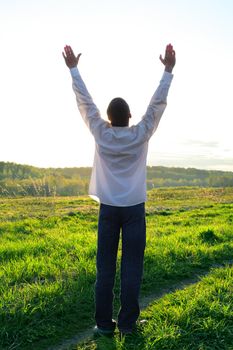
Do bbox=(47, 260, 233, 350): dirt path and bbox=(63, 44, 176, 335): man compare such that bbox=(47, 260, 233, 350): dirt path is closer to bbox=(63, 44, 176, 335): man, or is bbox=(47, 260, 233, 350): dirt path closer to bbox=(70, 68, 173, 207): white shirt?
bbox=(63, 44, 176, 335): man

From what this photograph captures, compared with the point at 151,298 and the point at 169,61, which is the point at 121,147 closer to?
the point at 169,61

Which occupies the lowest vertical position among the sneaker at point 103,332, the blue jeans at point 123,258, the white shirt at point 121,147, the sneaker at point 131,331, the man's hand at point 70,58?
the sneaker at point 103,332

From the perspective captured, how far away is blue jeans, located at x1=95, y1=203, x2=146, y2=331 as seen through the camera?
18.3ft

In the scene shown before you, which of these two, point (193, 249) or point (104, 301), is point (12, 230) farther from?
point (104, 301)

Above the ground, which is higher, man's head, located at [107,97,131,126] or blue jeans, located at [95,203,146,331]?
man's head, located at [107,97,131,126]

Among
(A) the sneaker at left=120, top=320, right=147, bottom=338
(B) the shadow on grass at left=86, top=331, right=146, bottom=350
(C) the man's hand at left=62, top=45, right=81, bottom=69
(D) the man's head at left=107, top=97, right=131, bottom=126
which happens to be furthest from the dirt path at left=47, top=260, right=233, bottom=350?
(C) the man's hand at left=62, top=45, right=81, bottom=69

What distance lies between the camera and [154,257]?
31.2 ft

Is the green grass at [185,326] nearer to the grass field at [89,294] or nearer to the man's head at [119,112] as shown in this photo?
the grass field at [89,294]

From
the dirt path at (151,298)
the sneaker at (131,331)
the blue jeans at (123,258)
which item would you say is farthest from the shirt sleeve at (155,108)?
the dirt path at (151,298)

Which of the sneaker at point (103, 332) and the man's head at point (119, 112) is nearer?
the man's head at point (119, 112)

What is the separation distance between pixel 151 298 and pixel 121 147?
3136 mm

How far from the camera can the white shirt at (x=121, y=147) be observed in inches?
215

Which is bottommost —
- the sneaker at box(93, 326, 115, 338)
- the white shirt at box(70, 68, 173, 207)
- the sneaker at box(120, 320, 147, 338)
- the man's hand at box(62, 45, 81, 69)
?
the sneaker at box(93, 326, 115, 338)

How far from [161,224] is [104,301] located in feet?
34.4
